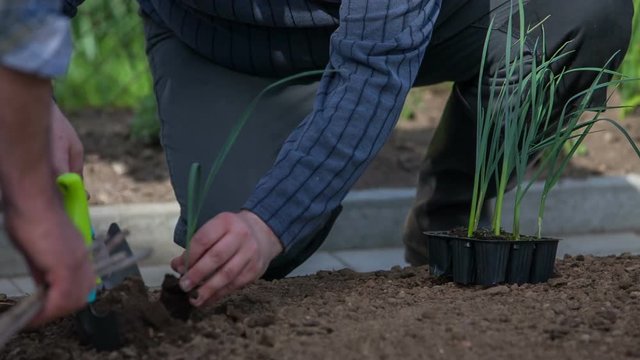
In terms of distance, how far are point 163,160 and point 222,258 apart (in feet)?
8.33

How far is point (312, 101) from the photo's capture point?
2959mm

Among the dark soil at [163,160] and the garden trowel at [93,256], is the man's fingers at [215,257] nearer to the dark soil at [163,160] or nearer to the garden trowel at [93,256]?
the garden trowel at [93,256]

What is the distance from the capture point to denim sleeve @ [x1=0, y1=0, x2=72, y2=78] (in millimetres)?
1352

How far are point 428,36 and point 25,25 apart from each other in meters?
1.07

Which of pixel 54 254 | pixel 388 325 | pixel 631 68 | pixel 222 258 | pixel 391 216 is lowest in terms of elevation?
pixel 391 216

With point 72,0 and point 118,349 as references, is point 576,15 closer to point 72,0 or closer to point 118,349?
point 72,0

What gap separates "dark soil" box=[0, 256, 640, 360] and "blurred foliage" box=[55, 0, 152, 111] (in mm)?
3192

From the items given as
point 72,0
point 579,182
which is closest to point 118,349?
point 72,0

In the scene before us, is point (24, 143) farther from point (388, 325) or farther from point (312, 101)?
point (312, 101)

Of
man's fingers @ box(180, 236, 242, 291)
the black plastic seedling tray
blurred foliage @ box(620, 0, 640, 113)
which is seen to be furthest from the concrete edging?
man's fingers @ box(180, 236, 242, 291)

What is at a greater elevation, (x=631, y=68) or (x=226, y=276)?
(x=631, y=68)

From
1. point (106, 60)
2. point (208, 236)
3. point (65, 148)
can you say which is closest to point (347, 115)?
point (208, 236)

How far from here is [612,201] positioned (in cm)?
403

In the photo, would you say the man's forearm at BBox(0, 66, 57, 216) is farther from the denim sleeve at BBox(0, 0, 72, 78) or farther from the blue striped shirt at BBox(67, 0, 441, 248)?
the blue striped shirt at BBox(67, 0, 441, 248)
